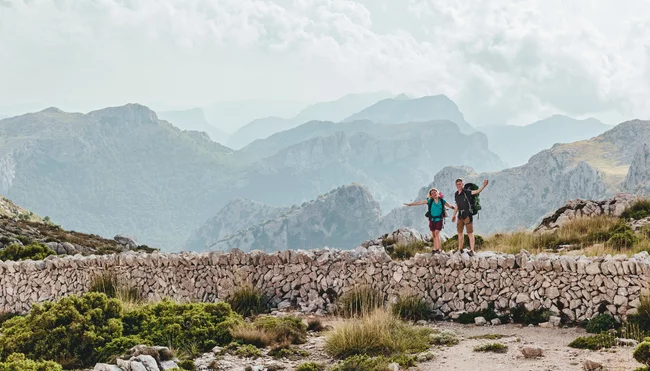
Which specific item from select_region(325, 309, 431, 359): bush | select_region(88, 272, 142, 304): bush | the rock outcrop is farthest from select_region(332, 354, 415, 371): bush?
the rock outcrop

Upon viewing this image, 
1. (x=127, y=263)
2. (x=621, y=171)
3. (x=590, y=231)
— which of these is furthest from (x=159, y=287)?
(x=621, y=171)

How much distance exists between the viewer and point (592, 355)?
10.5m

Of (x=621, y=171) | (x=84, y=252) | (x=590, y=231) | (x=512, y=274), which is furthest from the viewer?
(x=621, y=171)

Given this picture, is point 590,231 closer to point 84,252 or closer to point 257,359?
point 257,359

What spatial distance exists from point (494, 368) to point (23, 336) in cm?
811

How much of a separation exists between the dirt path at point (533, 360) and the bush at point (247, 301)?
5.99 m

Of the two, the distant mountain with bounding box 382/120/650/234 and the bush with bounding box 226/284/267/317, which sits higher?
the distant mountain with bounding box 382/120/650/234

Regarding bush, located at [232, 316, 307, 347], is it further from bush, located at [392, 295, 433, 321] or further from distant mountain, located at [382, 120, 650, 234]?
distant mountain, located at [382, 120, 650, 234]

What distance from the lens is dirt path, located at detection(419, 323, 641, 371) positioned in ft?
32.7

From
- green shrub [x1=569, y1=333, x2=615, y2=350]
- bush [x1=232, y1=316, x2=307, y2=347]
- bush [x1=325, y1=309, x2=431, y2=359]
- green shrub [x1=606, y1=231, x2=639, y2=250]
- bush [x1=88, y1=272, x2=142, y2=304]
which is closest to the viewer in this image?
green shrub [x1=569, y1=333, x2=615, y2=350]

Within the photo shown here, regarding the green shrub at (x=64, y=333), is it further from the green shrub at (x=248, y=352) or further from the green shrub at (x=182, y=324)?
the green shrub at (x=248, y=352)

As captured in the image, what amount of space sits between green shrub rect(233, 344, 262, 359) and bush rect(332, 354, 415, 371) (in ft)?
5.63

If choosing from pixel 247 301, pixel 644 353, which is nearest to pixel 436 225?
pixel 247 301

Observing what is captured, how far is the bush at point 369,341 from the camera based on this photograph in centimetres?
1130
